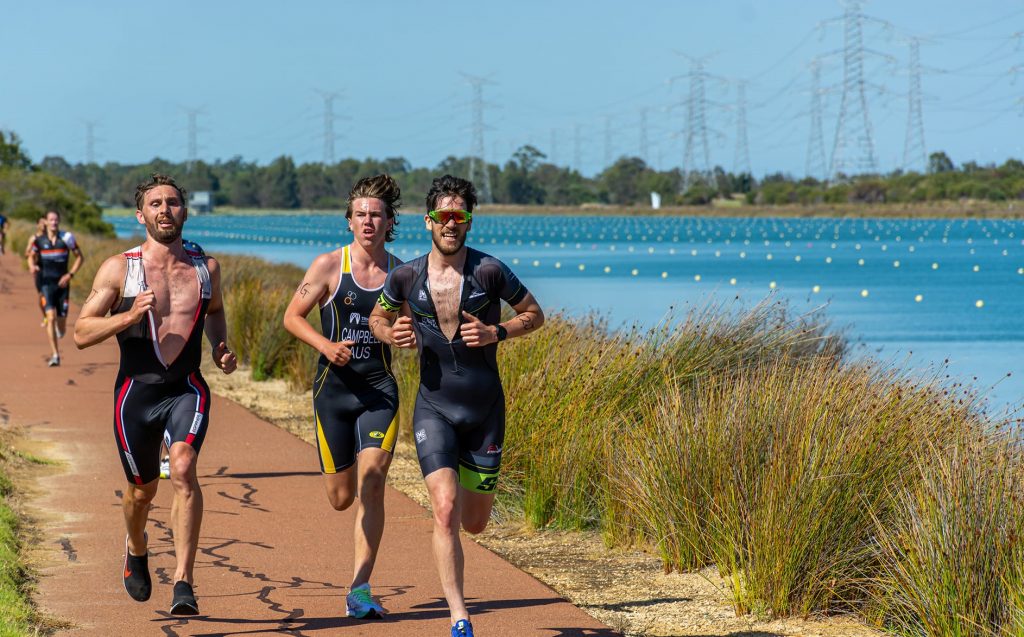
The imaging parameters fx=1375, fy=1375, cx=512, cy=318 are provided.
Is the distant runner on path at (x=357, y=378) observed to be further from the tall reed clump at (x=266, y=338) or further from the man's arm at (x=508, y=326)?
the tall reed clump at (x=266, y=338)

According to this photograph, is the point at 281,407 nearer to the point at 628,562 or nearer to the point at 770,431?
the point at 628,562

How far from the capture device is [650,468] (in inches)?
293

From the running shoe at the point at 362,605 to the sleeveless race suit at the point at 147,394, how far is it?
0.99 meters

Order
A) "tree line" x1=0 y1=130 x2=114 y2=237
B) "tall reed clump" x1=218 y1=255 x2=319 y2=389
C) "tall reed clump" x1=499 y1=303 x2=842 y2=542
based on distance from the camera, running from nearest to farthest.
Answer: "tall reed clump" x1=499 y1=303 x2=842 y2=542 → "tall reed clump" x1=218 y1=255 x2=319 y2=389 → "tree line" x1=0 y1=130 x2=114 y2=237

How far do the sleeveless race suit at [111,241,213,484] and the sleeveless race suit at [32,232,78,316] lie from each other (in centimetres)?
1167

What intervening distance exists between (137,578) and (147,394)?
2.89ft

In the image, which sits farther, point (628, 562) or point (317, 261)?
point (628, 562)

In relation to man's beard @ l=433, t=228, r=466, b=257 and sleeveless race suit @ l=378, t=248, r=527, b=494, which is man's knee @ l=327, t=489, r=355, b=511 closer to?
sleeveless race suit @ l=378, t=248, r=527, b=494

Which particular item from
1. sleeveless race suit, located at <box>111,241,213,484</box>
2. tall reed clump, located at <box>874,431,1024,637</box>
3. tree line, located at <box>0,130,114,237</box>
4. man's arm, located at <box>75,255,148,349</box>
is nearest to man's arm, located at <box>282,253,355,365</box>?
sleeveless race suit, located at <box>111,241,213,484</box>

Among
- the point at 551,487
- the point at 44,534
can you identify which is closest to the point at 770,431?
the point at 551,487

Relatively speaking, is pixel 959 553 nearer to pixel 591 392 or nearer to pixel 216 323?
pixel 216 323

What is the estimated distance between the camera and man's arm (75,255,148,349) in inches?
234

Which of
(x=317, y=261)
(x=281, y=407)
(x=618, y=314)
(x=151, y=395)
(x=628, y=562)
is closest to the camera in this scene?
(x=151, y=395)

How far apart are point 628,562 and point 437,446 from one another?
240 cm
